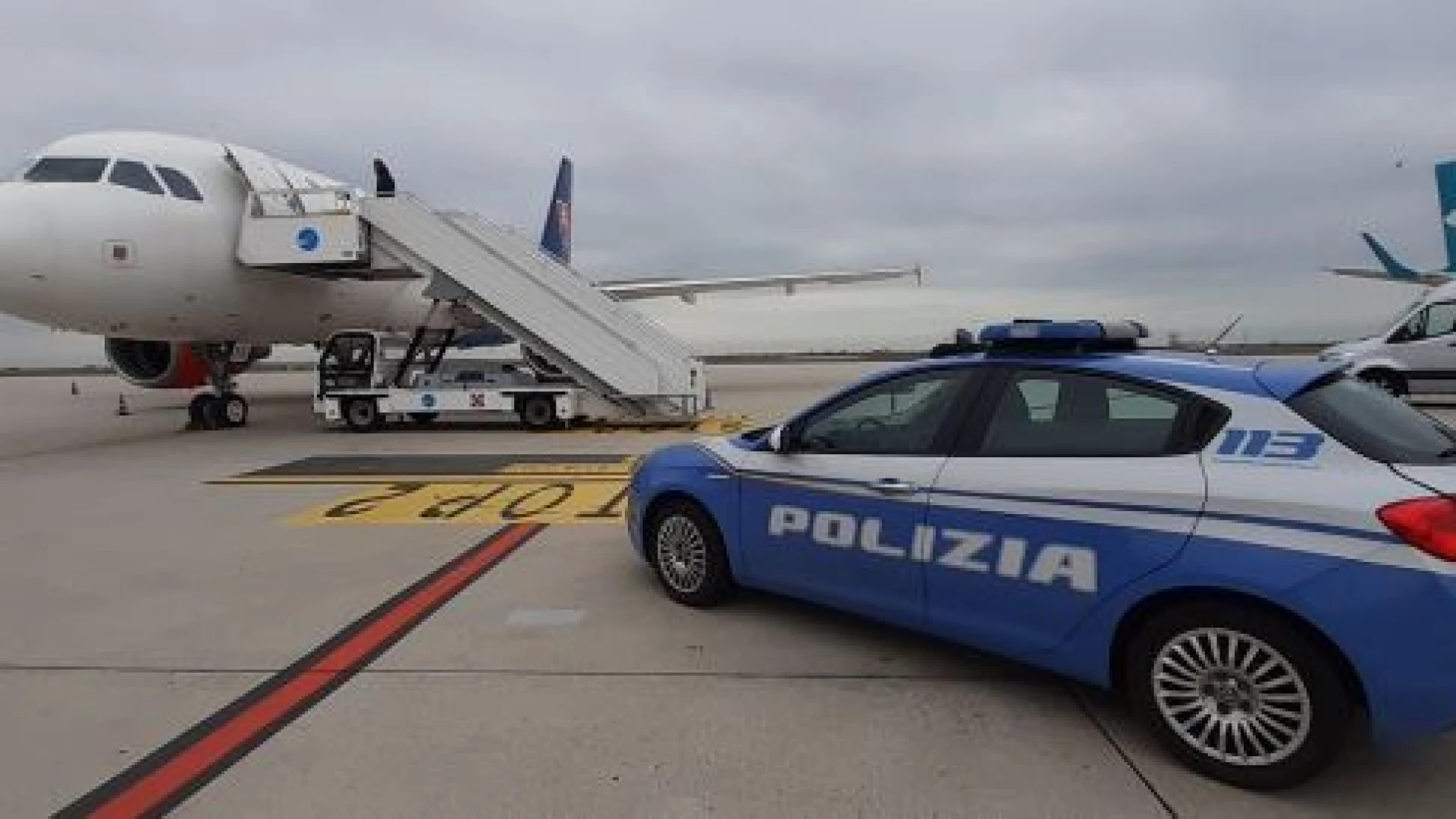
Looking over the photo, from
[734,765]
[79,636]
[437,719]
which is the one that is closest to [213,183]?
[79,636]

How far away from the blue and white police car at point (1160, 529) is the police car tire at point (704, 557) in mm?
476

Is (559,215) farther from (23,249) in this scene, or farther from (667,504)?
(667,504)

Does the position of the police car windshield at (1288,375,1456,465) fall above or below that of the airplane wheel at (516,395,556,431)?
above

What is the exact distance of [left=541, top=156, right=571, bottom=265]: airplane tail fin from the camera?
94.3ft

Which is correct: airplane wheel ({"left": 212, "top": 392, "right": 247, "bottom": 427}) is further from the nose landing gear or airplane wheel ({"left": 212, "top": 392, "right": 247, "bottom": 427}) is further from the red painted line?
the red painted line

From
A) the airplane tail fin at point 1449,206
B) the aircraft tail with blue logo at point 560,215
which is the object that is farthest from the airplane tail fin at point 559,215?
the airplane tail fin at point 1449,206

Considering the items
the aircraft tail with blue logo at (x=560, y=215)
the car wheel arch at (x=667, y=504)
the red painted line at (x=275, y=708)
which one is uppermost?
the aircraft tail with blue logo at (x=560, y=215)

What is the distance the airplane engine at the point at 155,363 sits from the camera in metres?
17.6

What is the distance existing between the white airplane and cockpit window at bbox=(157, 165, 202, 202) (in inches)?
0.6

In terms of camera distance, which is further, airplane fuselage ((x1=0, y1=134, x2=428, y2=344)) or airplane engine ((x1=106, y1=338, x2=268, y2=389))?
airplane engine ((x1=106, y1=338, x2=268, y2=389))

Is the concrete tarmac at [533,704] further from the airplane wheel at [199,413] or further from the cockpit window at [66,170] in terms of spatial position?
A: the airplane wheel at [199,413]

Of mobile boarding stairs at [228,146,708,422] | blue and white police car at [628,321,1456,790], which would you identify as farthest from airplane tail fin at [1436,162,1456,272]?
blue and white police car at [628,321,1456,790]

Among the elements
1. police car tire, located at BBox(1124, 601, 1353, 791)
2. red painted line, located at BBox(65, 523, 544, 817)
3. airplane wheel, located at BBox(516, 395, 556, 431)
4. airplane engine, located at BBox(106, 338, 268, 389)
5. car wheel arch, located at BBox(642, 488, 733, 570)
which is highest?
airplane engine, located at BBox(106, 338, 268, 389)

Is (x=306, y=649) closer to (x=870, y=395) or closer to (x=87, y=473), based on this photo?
(x=870, y=395)
